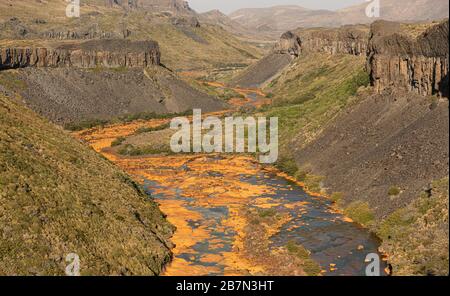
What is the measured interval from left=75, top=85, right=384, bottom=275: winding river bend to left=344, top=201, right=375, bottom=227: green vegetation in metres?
0.64

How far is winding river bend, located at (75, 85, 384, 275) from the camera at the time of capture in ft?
115

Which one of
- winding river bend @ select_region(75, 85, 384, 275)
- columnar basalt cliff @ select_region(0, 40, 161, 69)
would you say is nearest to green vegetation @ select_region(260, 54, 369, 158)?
winding river bend @ select_region(75, 85, 384, 275)

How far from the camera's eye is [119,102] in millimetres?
106875

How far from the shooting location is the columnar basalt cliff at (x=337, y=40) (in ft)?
348

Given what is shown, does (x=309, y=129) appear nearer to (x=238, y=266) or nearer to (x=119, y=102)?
(x=238, y=266)

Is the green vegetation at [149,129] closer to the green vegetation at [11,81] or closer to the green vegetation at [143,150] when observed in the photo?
the green vegetation at [143,150]

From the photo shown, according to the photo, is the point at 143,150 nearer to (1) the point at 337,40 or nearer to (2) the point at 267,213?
(2) the point at 267,213

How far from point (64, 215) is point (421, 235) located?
75.8 feet

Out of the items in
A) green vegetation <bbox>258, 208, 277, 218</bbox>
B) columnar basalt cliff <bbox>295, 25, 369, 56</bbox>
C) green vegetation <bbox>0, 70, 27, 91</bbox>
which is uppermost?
columnar basalt cliff <bbox>295, 25, 369, 56</bbox>

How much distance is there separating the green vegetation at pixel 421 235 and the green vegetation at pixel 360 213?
6.22 feet

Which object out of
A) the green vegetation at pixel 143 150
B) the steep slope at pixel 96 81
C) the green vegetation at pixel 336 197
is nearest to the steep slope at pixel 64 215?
the green vegetation at pixel 336 197

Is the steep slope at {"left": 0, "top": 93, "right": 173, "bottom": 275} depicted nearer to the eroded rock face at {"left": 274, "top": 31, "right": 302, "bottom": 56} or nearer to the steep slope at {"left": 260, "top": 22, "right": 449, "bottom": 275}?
the steep slope at {"left": 260, "top": 22, "right": 449, "bottom": 275}
